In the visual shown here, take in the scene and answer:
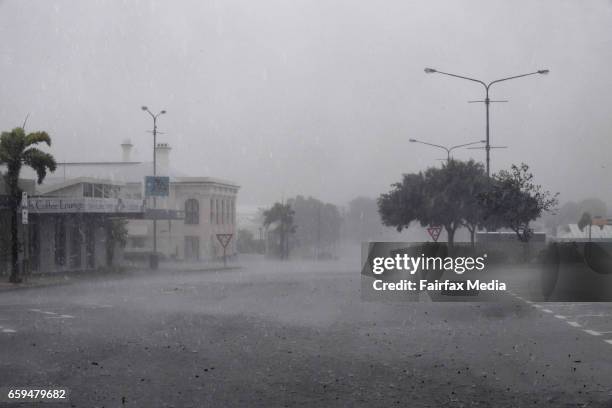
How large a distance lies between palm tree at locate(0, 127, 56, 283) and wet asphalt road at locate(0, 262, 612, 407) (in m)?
10.7

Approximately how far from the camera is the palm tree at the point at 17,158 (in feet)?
101

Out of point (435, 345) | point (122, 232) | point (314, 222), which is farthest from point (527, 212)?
point (314, 222)

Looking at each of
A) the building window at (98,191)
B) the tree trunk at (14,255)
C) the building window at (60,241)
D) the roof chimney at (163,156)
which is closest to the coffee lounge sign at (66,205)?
the building window at (60,241)

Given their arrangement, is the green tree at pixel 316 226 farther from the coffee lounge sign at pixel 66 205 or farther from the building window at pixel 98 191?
the coffee lounge sign at pixel 66 205

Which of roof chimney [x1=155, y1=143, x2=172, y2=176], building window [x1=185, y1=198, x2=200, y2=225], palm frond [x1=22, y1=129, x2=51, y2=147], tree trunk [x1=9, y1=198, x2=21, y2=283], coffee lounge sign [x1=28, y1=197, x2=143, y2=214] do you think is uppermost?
roof chimney [x1=155, y1=143, x2=172, y2=176]

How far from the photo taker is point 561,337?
46.3 feet

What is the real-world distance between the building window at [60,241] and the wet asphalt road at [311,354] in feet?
73.1

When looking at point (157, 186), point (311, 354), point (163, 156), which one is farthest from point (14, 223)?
point (163, 156)

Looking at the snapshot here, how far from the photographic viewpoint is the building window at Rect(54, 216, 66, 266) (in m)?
42.5

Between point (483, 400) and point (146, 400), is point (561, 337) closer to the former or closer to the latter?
point (483, 400)

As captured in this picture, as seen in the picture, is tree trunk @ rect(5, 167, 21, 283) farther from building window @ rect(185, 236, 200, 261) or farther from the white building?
building window @ rect(185, 236, 200, 261)

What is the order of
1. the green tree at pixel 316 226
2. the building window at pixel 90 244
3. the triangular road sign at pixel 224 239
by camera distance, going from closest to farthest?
the building window at pixel 90 244, the triangular road sign at pixel 224 239, the green tree at pixel 316 226

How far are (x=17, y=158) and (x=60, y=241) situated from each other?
1260 cm

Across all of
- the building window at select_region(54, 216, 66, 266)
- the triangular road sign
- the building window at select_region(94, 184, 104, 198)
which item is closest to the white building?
the building window at select_region(94, 184, 104, 198)
